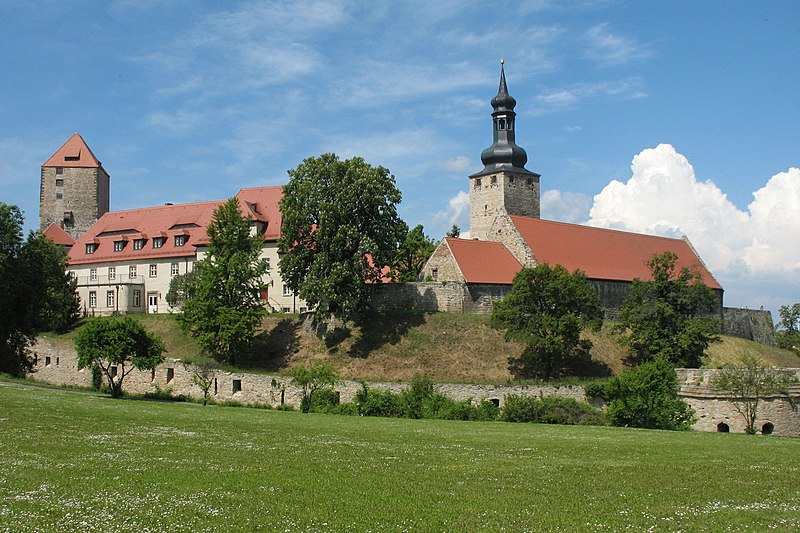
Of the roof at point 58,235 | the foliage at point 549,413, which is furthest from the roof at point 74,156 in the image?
the foliage at point 549,413

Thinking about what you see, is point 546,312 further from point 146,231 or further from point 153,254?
point 146,231

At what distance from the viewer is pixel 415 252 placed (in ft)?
236

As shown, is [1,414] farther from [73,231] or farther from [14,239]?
[73,231]

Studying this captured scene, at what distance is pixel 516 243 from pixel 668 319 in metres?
15.7

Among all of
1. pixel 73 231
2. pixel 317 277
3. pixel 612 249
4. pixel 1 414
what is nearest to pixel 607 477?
pixel 1 414

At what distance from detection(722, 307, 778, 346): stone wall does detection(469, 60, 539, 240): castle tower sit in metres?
20.0

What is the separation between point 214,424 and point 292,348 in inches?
1060

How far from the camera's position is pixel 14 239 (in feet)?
157

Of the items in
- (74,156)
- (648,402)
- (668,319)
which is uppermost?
(74,156)

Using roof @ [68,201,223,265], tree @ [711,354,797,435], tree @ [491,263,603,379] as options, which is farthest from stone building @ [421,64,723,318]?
tree @ [711,354,797,435]

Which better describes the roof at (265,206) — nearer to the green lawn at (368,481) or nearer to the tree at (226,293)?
the tree at (226,293)

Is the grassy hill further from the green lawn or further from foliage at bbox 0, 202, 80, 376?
the green lawn

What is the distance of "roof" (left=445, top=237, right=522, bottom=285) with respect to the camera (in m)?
57.5

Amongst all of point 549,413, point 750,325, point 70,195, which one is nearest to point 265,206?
point 70,195
